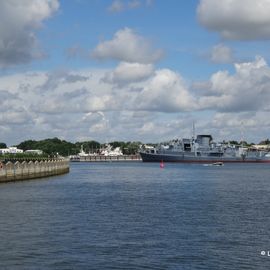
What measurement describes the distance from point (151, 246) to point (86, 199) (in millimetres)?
34157

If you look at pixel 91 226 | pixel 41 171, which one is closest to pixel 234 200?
pixel 91 226

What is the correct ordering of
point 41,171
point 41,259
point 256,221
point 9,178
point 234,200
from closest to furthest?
point 41,259
point 256,221
point 234,200
point 9,178
point 41,171

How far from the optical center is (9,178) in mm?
99062

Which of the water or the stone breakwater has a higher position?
the stone breakwater

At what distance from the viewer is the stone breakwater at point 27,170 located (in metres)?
97.8

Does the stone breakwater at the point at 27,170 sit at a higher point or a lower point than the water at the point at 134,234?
higher

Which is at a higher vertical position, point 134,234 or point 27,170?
point 27,170

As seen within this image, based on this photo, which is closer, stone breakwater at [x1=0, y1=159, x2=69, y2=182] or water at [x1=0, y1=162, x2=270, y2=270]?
water at [x1=0, y1=162, x2=270, y2=270]

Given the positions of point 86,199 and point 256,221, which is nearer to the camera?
point 256,221

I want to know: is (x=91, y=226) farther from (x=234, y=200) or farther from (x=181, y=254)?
(x=234, y=200)

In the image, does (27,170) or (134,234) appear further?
(27,170)

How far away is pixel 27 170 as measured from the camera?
11294 cm

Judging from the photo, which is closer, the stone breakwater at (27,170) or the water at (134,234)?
the water at (134,234)

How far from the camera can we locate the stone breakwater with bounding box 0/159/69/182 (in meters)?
97.8
